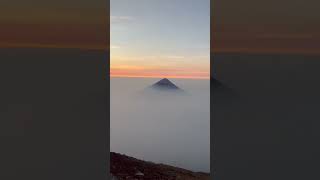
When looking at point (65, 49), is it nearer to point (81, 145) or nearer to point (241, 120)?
point (81, 145)

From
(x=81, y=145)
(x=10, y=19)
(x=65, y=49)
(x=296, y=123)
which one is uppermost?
(x=10, y=19)

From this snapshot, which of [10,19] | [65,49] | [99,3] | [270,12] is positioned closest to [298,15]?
[270,12]

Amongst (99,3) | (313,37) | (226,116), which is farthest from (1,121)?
(313,37)

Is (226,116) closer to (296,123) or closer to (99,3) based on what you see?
(296,123)

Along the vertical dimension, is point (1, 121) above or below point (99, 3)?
below

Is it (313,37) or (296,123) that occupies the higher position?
(313,37)

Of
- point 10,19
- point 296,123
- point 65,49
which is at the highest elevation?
point 10,19
